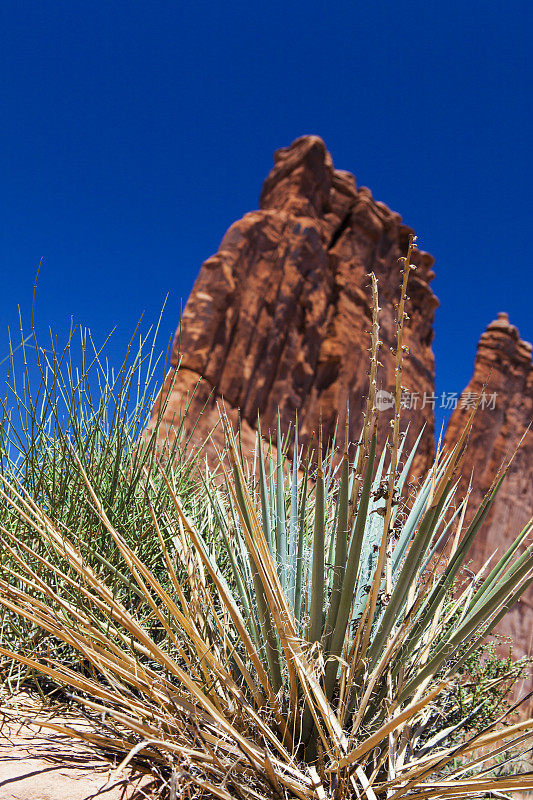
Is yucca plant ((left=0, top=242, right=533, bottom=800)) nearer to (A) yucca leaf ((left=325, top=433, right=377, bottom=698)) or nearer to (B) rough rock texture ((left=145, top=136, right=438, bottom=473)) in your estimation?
(A) yucca leaf ((left=325, top=433, right=377, bottom=698))

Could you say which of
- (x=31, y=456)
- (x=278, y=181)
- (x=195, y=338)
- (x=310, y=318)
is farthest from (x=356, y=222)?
(x=31, y=456)

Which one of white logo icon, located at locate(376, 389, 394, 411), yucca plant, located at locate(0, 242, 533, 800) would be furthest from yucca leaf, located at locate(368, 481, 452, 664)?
white logo icon, located at locate(376, 389, 394, 411)

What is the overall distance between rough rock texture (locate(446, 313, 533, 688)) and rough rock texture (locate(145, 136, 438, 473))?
2.44 meters

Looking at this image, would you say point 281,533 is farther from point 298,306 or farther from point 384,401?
point 298,306

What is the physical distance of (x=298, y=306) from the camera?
50.0 ft

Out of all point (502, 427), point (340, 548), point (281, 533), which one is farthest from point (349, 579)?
point (502, 427)

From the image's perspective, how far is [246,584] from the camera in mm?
1461

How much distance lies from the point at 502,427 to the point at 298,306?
10.0 meters

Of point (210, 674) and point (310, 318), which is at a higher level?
point (310, 318)

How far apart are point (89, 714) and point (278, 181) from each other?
1711 cm

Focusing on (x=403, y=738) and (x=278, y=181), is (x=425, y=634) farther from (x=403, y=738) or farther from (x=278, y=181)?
(x=278, y=181)

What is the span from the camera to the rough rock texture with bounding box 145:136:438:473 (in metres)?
13.2

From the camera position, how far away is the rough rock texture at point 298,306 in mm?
13211

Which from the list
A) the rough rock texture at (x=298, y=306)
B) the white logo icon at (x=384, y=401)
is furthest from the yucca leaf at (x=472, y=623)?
the rough rock texture at (x=298, y=306)
